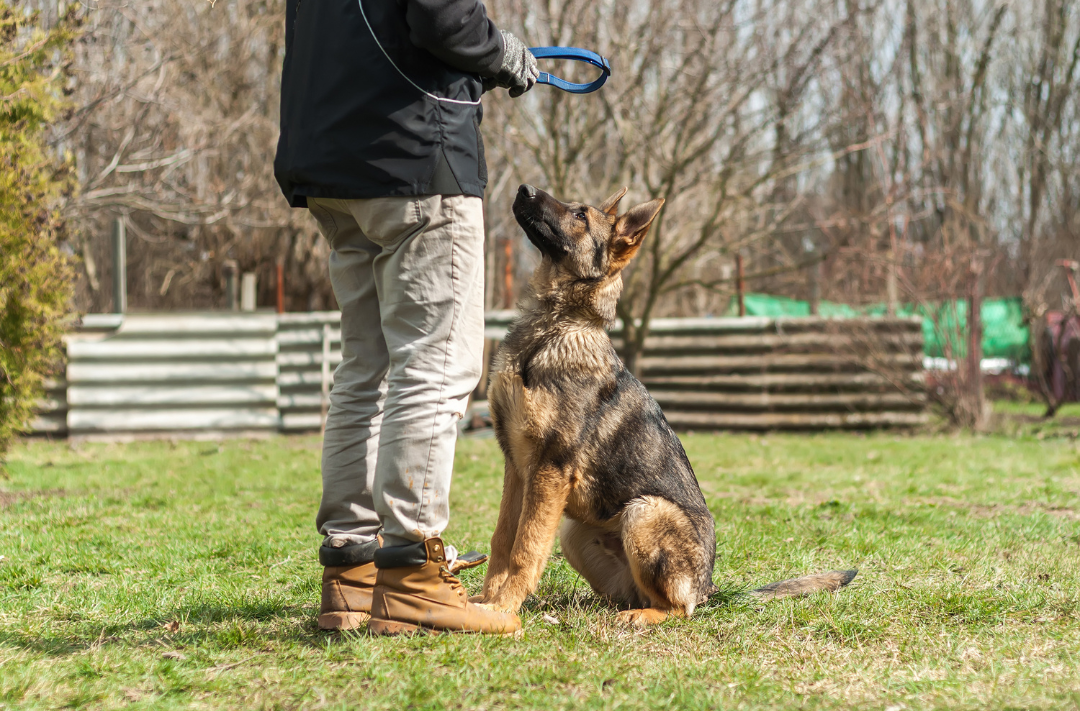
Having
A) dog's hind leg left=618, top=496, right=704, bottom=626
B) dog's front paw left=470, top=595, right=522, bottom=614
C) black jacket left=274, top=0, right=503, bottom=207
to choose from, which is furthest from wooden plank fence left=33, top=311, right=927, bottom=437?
black jacket left=274, top=0, right=503, bottom=207

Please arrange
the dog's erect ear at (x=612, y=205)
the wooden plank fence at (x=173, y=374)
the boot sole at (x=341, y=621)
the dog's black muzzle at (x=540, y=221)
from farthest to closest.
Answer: the wooden plank fence at (x=173, y=374) < the dog's erect ear at (x=612, y=205) < the dog's black muzzle at (x=540, y=221) < the boot sole at (x=341, y=621)

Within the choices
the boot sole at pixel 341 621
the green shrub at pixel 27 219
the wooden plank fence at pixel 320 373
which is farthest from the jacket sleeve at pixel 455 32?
the wooden plank fence at pixel 320 373

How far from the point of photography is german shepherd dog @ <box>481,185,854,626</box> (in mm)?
3193

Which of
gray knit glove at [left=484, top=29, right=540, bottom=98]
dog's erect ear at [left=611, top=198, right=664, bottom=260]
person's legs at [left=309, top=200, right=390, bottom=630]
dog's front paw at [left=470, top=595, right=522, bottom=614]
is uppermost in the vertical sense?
gray knit glove at [left=484, top=29, right=540, bottom=98]

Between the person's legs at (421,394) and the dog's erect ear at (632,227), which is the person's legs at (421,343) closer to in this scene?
the person's legs at (421,394)

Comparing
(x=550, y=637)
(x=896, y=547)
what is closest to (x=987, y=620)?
(x=896, y=547)

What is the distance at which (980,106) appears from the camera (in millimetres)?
21062

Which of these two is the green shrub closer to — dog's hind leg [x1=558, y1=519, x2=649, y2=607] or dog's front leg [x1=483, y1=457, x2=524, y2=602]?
dog's front leg [x1=483, y1=457, x2=524, y2=602]

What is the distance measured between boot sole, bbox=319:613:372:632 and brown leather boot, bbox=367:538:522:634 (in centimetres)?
11

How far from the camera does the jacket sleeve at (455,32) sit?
2.65 metres

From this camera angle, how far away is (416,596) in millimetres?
2852

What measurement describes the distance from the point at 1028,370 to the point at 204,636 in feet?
40.4

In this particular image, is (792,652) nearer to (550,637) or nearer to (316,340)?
(550,637)

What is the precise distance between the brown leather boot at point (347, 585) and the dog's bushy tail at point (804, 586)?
152 centimetres
